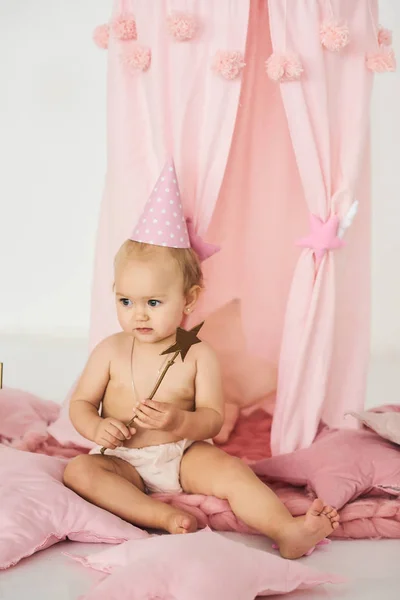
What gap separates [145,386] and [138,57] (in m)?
0.90

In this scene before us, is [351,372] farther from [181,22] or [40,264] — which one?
[40,264]

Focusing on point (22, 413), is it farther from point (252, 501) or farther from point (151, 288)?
point (252, 501)

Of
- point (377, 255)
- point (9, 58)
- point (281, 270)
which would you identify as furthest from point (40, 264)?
point (281, 270)

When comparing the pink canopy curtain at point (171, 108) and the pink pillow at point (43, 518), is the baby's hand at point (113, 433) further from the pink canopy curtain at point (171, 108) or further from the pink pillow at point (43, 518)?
the pink canopy curtain at point (171, 108)

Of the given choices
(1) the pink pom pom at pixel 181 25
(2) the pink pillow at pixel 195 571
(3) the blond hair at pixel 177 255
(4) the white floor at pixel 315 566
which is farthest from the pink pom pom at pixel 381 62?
(2) the pink pillow at pixel 195 571

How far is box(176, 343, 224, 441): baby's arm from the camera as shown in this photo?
2.25 m

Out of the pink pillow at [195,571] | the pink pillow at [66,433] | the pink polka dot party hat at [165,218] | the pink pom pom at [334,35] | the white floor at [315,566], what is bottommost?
the white floor at [315,566]

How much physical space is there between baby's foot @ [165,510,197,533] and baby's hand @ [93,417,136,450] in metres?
0.21

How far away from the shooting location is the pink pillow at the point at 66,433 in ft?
8.80

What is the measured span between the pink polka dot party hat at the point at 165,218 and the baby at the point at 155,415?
1 cm

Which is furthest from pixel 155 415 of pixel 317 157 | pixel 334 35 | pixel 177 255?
pixel 334 35

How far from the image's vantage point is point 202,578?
1.70 m

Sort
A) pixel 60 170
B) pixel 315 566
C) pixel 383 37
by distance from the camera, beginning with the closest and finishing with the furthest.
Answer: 1. pixel 315 566
2. pixel 383 37
3. pixel 60 170

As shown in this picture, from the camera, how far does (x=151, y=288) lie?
231 cm
